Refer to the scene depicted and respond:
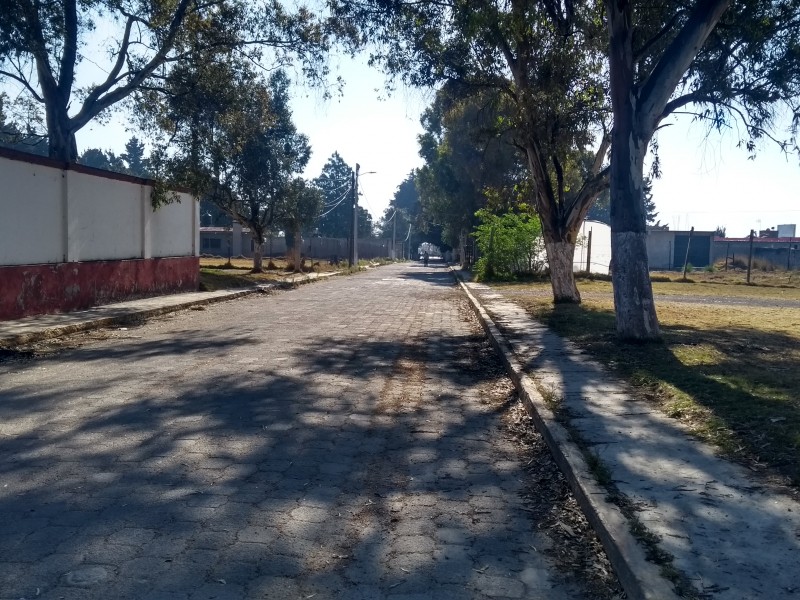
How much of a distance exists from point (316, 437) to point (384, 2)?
444 inches

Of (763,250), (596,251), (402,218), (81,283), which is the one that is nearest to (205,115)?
(81,283)

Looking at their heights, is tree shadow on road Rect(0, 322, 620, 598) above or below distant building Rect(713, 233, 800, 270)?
below

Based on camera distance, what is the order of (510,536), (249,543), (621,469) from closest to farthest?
1. (249,543)
2. (510,536)
3. (621,469)

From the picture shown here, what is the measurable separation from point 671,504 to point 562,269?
15145 mm

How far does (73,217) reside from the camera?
17.4 meters

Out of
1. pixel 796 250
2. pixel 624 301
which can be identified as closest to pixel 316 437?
pixel 624 301

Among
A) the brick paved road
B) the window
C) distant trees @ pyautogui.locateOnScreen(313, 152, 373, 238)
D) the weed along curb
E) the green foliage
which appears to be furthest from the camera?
distant trees @ pyautogui.locateOnScreen(313, 152, 373, 238)

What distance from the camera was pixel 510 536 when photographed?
489cm

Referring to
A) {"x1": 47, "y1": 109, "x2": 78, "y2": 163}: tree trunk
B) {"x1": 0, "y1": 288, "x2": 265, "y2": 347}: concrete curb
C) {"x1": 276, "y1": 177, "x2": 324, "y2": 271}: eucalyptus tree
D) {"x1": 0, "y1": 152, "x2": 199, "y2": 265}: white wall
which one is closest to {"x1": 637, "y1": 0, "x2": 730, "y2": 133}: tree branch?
{"x1": 0, "y1": 288, "x2": 265, "y2": 347}: concrete curb

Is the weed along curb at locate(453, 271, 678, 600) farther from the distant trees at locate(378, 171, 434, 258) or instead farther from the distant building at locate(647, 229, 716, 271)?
the distant trees at locate(378, 171, 434, 258)

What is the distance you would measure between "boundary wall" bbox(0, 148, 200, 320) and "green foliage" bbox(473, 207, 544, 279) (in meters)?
15.8

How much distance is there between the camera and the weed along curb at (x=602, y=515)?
154 inches

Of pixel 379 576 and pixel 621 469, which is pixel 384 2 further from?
pixel 379 576

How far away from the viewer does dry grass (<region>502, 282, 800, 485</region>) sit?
6426 mm
